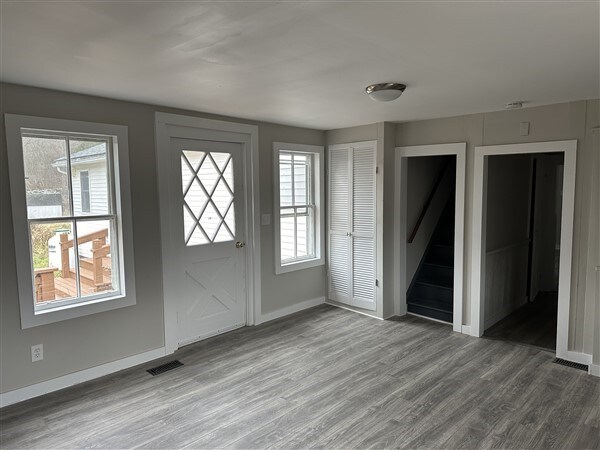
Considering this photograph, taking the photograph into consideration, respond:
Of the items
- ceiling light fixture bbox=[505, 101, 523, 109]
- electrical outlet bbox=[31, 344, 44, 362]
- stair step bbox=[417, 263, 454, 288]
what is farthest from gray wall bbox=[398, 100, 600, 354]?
electrical outlet bbox=[31, 344, 44, 362]

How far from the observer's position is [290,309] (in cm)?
491

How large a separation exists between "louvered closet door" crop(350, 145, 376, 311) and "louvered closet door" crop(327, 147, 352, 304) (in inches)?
3.7

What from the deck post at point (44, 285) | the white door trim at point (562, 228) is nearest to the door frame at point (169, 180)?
the deck post at point (44, 285)

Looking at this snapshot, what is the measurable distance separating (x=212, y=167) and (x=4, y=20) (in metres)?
2.39

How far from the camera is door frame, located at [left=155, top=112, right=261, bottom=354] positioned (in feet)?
11.7

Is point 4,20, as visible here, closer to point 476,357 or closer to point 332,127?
point 332,127

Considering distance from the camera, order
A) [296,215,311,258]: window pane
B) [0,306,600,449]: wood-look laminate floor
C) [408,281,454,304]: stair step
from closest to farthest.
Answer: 1. [0,306,600,449]: wood-look laminate floor
2. [408,281,454,304]: stair step
3. [296,215,311,258]: window pane

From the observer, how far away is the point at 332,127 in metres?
4.85

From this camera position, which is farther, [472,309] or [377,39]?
[472,309]

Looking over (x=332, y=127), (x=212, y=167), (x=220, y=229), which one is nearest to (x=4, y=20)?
(x=212, y=167)

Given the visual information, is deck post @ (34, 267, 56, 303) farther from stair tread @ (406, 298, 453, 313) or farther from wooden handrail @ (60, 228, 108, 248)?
stair tread @ (406, 298, 453, 313)

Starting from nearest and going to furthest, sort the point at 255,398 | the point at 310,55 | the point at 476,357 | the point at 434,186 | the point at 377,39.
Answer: the point at 377,39 → the point at 310,55 → the point at 255,398 → the point at 476,357 → the point at 434,186

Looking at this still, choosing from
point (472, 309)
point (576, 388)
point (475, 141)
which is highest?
point (475, 141)

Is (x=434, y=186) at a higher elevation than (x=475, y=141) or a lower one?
lower
